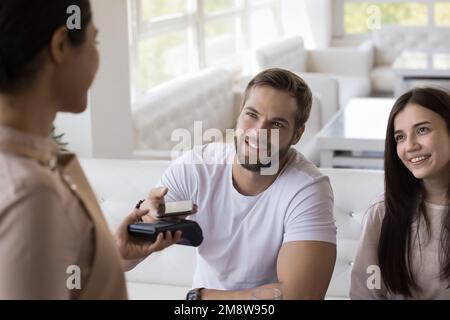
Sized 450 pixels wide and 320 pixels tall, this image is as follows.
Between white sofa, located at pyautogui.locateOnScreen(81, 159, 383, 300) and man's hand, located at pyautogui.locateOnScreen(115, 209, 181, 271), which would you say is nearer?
man's hand, located at pyautogui.locateOnScreen(115, 209, 181, 271)

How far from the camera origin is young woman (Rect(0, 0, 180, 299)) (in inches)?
29.8

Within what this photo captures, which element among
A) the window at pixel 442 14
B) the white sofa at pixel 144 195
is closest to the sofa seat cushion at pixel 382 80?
the window at pixel 442 14

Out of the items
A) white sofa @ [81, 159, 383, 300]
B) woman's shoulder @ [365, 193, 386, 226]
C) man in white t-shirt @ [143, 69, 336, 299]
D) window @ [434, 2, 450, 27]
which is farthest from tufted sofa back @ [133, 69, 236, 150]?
window @ [434, 2, 450, 27]

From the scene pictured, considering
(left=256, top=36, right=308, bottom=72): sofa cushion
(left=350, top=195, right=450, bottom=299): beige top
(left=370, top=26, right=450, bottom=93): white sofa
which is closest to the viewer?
(left=350, top=195, right=450, bottom=299): beige top

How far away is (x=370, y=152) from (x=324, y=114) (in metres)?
1.34

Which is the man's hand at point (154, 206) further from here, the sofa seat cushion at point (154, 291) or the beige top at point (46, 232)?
the sofa seat cushion at point (154, 291)

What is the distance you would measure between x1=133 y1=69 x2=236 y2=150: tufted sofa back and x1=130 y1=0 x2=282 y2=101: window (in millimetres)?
193

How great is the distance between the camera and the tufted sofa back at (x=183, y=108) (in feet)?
12.9

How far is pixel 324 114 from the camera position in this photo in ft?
18.0

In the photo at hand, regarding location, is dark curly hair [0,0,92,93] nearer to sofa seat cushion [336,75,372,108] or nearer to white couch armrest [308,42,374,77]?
sofa seat cushion [336,75,372,108]

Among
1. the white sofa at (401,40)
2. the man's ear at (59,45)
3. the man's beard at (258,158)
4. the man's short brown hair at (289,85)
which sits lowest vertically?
the white sofa at (401,40)

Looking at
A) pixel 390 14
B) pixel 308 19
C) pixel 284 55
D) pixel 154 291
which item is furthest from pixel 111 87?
pixel 390 14

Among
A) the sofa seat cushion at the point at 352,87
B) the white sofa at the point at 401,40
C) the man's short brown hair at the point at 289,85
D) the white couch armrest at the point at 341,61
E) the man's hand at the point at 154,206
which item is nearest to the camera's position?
the man's hand at the point at 154,206

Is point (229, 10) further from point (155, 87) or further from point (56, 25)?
point (56, 25)
